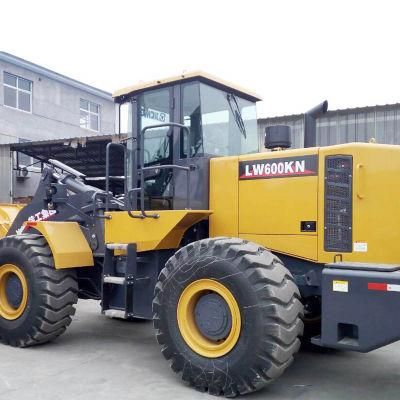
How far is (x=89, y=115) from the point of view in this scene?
27.8 m

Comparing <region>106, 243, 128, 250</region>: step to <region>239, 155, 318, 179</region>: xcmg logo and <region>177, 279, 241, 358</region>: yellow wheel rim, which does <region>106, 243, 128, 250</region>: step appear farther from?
<region>239, 155, 318, 179</region>: xcmg logo

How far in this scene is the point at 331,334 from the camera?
4074mm

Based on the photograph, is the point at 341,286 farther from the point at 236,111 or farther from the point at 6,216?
the point at 6,216

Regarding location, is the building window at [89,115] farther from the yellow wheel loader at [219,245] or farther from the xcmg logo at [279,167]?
the xcmg logo at [279,167]

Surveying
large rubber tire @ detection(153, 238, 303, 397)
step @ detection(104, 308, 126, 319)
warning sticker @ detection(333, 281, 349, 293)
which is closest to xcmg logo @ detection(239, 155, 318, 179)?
large rubber tire @ detection(153, 238, 303, 397)

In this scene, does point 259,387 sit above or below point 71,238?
below

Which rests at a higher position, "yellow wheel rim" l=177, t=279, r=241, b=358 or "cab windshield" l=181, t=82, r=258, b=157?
"cab windshield" l=181, t=82, r=258, b=157

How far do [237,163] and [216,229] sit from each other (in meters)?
0.70

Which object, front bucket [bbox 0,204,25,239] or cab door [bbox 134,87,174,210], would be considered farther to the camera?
front bucket [bbox 0,204,25,239]

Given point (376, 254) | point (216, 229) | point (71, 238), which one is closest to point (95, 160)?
point (71, 238)

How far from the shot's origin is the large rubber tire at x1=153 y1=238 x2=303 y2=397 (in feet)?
13.4

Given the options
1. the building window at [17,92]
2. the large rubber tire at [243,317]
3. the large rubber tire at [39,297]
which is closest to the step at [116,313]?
the large rubber tire at [39,297]

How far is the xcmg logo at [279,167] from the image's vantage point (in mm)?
4672

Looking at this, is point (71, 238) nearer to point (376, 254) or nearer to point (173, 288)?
point (173, 288)
